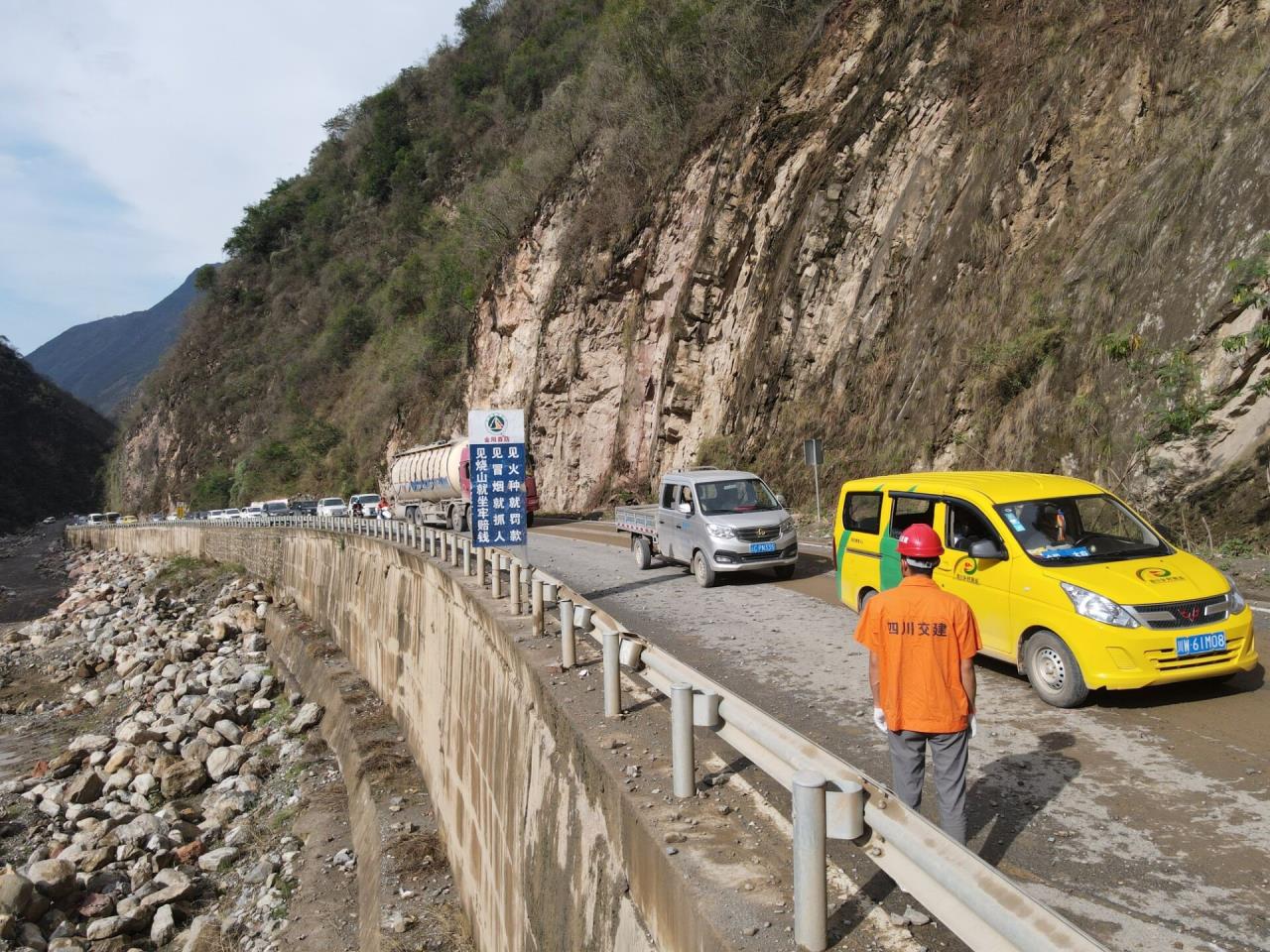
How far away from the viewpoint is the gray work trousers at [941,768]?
12.5ft

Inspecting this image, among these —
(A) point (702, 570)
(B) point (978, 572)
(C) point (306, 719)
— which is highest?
(B) point (978, 572)

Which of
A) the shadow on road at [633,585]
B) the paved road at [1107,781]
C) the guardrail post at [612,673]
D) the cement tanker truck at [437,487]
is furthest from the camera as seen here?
the cement tanker truck at [437,487]

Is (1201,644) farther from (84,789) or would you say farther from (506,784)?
(84,789)

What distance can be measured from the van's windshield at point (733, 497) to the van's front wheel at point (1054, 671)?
7299mm

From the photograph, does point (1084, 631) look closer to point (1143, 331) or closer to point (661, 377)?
point (1143, 331)

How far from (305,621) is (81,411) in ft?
415

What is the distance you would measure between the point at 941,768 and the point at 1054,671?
3374mm

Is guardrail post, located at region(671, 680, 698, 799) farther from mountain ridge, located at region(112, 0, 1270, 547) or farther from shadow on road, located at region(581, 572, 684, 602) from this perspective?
mountain ridge, located at region(112, 0, 1270, 547)

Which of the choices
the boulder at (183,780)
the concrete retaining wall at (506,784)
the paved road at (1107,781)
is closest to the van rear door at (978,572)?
the paved road at (1107,781)

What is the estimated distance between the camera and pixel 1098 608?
6191 millimetres

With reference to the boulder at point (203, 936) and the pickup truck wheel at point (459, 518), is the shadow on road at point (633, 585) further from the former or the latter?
the pickup truck wheel at point (459, 518)

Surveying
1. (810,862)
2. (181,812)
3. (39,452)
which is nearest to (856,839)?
(810,862)

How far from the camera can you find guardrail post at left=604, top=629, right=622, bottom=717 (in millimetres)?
5164

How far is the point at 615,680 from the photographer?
5.21m
